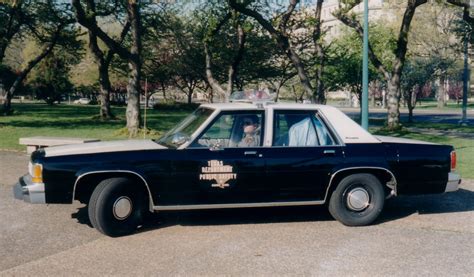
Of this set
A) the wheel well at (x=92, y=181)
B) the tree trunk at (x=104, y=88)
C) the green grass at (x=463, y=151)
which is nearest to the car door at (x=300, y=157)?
the wheel well at (x=92, y=181)

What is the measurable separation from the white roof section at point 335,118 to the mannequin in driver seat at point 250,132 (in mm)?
155

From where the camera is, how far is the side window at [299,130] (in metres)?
6.72

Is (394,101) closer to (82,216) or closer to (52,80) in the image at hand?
(82,216)

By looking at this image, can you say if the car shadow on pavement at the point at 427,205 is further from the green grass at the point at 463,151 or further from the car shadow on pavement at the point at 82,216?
the car shadow on pavement at the point at 82,216

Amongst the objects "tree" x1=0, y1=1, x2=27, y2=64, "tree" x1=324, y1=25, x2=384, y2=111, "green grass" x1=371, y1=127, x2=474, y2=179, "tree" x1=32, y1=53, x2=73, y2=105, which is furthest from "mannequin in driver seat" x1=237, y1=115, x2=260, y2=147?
"tree" x1=32, y1=53, x2=73, y2=105

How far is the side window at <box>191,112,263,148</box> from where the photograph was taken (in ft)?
21.7

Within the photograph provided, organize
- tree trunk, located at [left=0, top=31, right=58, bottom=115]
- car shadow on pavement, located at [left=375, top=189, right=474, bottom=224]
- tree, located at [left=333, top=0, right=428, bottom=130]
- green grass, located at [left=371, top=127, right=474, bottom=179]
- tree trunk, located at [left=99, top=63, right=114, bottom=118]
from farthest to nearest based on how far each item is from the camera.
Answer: tree trunk, located at [left=0, top=31, right=58, bottom=115]
tree trunk, located at [left=99, top=63, right=114, bottom=118]
tree, located at [left=333, top=0, right=428, bottom=130]
green grass, located at [left=371, top=127, right=474, bottom=179]
car shadow on pavement, located at [left=375, top=189, right=474, bottom=224]

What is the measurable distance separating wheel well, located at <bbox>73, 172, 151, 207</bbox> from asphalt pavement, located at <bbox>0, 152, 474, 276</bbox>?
0.48m

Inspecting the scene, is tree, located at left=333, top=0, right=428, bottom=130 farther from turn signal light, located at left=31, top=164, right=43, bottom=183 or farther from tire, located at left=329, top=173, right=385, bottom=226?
turn signal light, located at left=31, top=164, right=43, bottom=183

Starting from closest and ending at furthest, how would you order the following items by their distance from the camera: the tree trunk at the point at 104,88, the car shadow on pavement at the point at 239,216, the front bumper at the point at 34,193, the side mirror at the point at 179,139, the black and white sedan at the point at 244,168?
the front bumper at the point at 34,193 < the black and white sedan at the point at 244,168 < the side mirror at the point at 179,139 < the car shadow on pavement at the point at 239,216 < the tree trunk at the point at 104,88

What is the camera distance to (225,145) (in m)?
6.72

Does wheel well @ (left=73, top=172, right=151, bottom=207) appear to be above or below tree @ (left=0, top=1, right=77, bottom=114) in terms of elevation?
below

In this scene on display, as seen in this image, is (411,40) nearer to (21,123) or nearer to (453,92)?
(453,92)

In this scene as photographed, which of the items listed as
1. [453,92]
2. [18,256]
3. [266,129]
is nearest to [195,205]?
[266,129]
